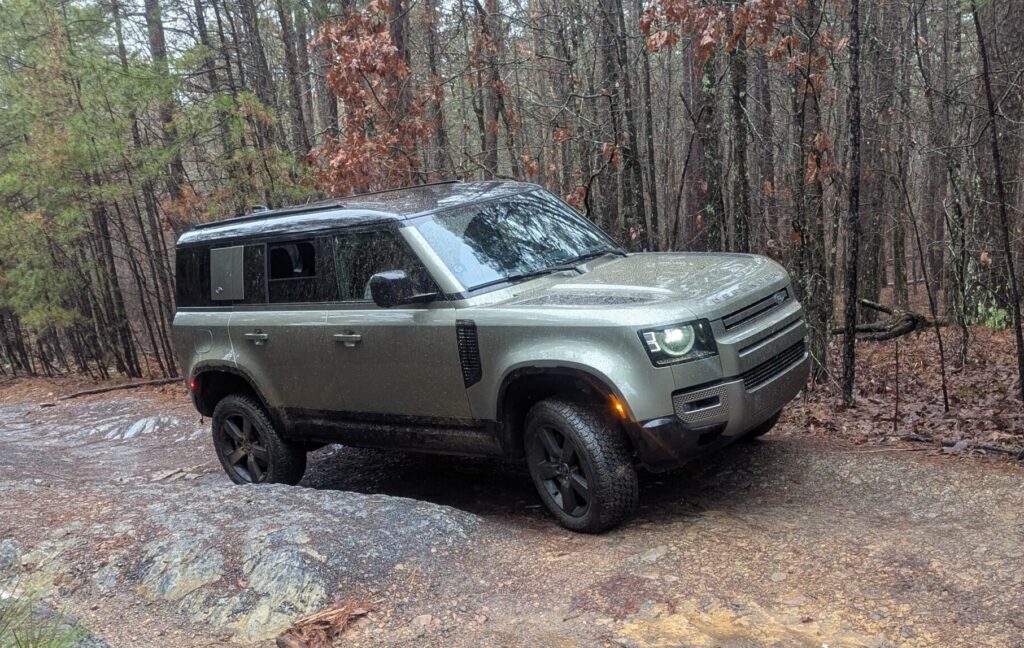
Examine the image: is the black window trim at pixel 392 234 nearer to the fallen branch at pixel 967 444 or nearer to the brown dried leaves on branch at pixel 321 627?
the brown dried leaves on branch at pixel 321 627

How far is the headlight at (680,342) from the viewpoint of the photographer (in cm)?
428

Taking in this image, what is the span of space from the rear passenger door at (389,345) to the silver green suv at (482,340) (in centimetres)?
1

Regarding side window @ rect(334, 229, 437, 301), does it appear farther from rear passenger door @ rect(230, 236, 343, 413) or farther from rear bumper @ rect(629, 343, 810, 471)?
rear bumper @ rect(629, 343, 810, 471)

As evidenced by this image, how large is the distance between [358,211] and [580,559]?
2832 mm

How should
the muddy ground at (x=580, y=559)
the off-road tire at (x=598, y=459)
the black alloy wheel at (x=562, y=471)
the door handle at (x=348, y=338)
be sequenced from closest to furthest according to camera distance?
the muddy ground at (x=580, y=559) → the off-road tire at (x=598, y=459) → the black alloy wheel at (x=562, y=471) → the door handle at (x=348, y=338)

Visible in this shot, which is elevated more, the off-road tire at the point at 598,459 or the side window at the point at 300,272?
the side window at the point at 300,272

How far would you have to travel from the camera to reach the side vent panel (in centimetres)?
491

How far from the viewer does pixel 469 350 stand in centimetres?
495

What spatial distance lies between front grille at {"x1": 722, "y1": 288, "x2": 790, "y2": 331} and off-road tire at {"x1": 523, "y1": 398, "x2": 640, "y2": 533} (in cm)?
88

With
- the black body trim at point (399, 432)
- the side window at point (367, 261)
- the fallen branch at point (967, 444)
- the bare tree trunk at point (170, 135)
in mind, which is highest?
the bare tree trunk at point (170, 135)

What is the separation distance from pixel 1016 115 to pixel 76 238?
16.2 meters

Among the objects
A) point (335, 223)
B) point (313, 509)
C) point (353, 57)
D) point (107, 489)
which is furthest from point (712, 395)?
point (353, 57)

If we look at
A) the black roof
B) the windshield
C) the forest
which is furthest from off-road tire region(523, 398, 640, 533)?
the forest

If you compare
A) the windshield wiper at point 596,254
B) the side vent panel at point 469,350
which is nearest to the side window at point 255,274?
the side vent panel at point 469,350
